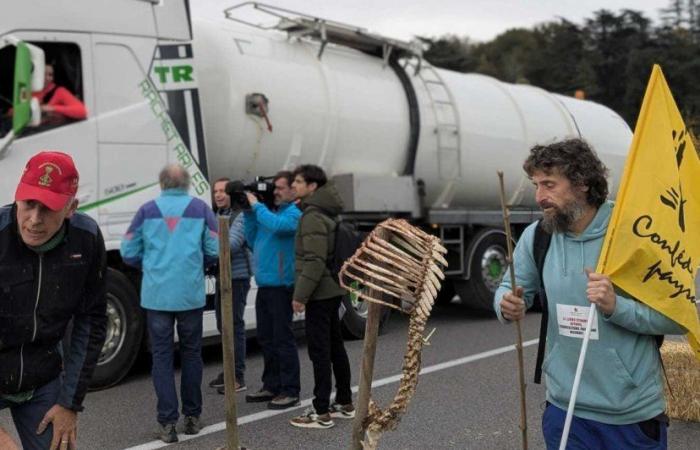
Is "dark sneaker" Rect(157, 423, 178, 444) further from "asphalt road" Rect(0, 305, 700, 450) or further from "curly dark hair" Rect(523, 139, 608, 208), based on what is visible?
"curly dark hair" Rect(523, 139, 608, 208)

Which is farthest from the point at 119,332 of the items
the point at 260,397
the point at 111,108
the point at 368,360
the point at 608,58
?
the point at 608,58

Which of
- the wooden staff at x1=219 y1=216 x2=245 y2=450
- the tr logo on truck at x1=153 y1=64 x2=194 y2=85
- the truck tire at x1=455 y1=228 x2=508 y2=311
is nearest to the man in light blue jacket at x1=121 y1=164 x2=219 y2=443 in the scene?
the tr logo on truck at x1=153 y1=64 x2=194 y2=85

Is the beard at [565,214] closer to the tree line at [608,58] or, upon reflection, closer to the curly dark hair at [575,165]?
the curly dark hair at [575,165]

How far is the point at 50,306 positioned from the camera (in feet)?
9.33

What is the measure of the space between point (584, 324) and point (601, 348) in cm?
10

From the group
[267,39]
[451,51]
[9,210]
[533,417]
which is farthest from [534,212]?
[451,51]

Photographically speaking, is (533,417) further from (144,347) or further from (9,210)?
(9,210)

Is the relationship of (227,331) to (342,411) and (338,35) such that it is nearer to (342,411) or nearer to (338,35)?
(342,411)

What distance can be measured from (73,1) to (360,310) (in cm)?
420

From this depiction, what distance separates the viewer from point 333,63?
8.86m

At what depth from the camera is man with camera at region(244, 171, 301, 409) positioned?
5.84 meters

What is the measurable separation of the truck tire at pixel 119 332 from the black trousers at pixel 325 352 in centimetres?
179

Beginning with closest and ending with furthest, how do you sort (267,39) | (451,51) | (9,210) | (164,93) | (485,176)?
(9,210) < (164,93) < (267,39) < (485,176) < (451,51)

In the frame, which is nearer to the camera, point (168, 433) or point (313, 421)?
point (168, 433)
